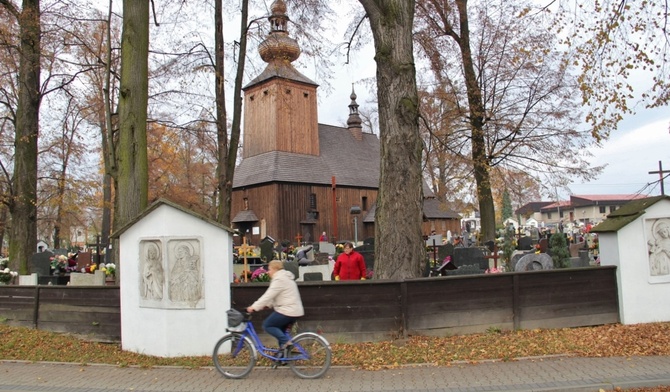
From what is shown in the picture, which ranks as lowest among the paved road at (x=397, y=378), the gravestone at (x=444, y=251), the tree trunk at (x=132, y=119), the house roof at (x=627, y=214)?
the paved road at (x=397, y=378)

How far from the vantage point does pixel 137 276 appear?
8.08 meters

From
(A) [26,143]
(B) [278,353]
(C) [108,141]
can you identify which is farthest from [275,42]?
(B) [278,353]

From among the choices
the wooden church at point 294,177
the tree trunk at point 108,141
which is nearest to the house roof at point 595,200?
the wooden church at point 294,177

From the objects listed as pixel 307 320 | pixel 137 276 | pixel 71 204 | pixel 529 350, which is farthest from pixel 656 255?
pixel 71 204

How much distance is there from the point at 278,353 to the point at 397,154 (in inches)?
161

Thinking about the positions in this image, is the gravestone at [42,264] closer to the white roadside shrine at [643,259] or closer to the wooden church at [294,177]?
the white roadside shrine at [643,259]

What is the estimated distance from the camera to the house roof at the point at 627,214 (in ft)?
28.6

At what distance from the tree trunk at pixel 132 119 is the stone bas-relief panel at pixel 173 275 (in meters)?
2.18

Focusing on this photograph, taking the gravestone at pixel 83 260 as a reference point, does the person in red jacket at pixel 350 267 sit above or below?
below

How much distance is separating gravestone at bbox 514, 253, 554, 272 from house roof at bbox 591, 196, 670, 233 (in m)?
3.15

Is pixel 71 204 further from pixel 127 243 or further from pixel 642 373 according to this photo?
pixel 642 373

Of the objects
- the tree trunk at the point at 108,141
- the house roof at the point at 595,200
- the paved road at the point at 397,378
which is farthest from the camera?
the house roof at the point at 595,200

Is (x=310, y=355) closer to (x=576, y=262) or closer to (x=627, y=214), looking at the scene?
(x=627, y=214)

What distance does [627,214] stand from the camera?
8906mm
